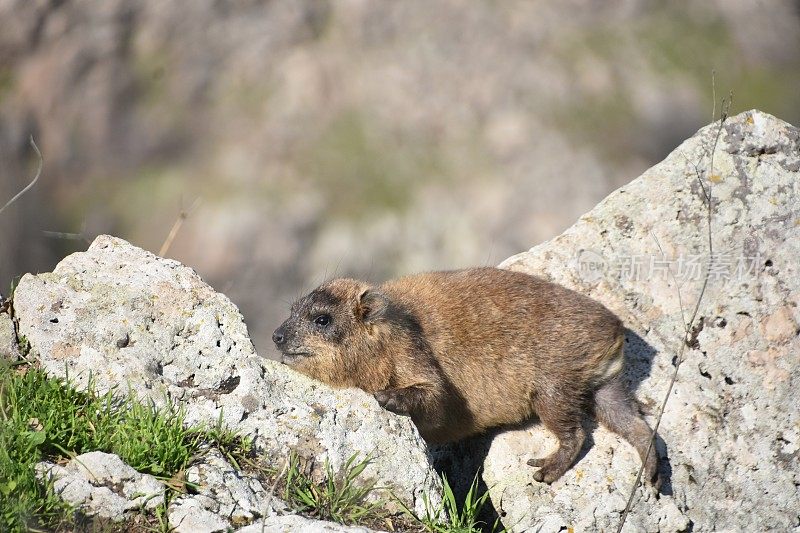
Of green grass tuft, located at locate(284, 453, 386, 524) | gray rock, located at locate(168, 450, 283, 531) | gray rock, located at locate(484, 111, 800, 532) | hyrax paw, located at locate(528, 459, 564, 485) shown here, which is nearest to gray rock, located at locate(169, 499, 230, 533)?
gray rock, located at locate(168, 450, 283, 531)

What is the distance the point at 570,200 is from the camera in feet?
49.0

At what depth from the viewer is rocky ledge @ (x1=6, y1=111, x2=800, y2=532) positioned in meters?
5.21

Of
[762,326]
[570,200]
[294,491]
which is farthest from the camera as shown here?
[570,200]

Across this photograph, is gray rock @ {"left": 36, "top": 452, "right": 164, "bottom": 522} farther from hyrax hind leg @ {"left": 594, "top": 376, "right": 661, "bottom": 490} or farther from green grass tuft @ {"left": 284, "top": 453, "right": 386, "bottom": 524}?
hyrax hind leg @ {"left": 594, "top": 376, "right": 661, "bottom": 490}

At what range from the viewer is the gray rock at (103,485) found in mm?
4430

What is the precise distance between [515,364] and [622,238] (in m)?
1.45

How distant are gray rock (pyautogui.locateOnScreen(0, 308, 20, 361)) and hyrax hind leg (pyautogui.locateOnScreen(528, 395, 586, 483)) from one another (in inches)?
127

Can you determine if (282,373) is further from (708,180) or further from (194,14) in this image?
(194,14)

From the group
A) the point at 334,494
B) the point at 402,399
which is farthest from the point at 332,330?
the point at 334,494

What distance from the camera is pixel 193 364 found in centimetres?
539

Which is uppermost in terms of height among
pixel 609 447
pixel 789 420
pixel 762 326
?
pixel 762 326

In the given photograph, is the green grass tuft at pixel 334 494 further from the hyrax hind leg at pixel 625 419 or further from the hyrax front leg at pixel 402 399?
the hyrax hind leg at pixel 625 419

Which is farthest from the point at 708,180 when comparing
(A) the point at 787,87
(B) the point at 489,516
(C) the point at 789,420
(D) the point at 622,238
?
(A) the point at 787,87

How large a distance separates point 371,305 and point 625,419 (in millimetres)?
1861
